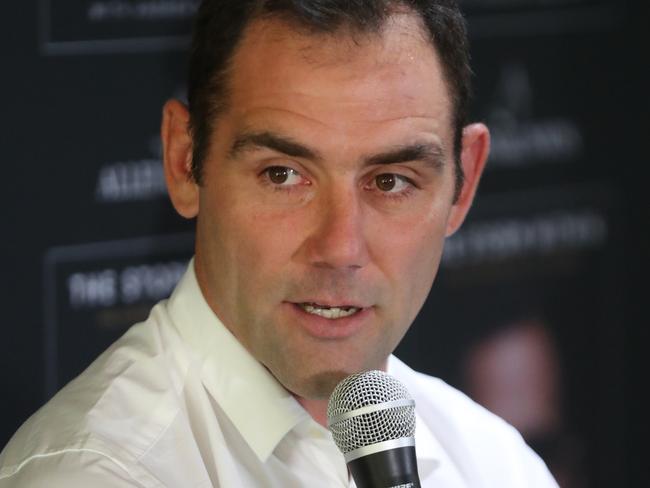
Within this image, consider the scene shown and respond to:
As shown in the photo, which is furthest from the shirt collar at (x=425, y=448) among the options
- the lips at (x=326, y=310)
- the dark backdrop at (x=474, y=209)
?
the dark backdrop at (x=474, y=209)

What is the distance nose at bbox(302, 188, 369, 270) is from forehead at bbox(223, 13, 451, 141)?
107mm

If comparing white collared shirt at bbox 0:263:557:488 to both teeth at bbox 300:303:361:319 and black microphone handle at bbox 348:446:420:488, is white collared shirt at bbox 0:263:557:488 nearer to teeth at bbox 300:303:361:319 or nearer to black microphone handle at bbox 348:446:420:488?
teeth at bbox 300:303:361:319

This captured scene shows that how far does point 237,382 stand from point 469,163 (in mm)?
600

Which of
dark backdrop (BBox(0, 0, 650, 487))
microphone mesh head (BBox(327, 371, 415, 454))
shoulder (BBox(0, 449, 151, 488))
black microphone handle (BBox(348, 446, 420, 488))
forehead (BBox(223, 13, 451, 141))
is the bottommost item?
dark backdrop (BBox(0, 0, 650, 487))

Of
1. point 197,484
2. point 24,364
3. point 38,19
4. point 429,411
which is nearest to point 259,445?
point 197,484

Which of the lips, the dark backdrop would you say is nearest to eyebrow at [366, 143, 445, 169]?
the lips

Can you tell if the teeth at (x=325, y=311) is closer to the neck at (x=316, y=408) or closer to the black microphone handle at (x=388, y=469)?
the neck at (x=316, y=408)

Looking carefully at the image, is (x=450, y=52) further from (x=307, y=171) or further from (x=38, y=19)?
(x=38, y=19)

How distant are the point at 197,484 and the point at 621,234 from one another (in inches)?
94.1

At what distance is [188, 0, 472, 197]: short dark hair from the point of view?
6.24 ft

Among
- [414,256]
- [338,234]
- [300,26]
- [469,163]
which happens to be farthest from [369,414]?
[469,163]

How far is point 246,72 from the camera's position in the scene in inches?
77.3

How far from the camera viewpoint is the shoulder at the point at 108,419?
171 centimetres

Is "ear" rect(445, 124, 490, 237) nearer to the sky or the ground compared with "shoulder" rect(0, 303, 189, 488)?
nearer to the sky
